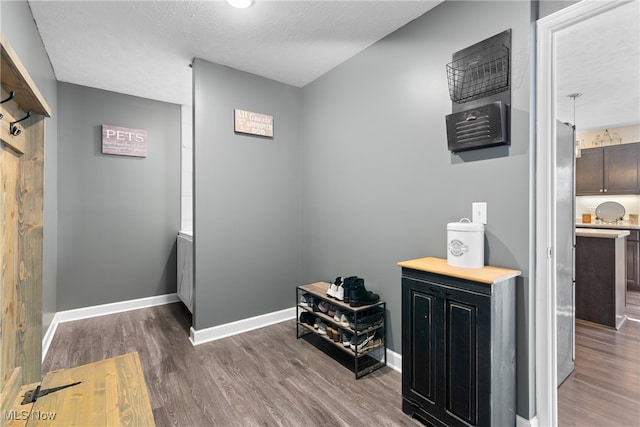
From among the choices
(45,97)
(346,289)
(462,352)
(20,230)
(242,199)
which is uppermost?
(45,97)

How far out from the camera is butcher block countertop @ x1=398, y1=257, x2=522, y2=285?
4.98ft

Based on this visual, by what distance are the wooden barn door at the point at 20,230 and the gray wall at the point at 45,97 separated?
810 mm

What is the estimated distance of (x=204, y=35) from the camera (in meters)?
2.41

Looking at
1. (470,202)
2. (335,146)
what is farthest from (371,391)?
(335,146)

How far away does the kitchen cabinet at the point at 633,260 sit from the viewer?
4582 millimetres

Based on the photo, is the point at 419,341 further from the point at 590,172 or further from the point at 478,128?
the point at 590,172

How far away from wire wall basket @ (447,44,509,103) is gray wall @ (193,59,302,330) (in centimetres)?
189

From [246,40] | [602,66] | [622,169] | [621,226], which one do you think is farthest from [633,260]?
[246,40]

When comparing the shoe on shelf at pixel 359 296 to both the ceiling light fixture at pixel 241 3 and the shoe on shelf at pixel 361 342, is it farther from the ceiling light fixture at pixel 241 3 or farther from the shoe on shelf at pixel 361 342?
the ceiling light fixture at pixel 241 3

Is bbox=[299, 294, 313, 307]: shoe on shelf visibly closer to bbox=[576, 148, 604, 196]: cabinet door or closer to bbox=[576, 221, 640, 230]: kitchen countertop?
bbox=[576, 221, 640, 230]: kitchen countertop

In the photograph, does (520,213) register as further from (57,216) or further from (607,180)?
(607,180)

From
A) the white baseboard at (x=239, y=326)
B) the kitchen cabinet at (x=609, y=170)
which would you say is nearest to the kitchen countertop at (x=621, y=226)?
the kitchen cabinet at (x=609, y=170)

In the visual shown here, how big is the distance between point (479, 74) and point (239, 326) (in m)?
2.88

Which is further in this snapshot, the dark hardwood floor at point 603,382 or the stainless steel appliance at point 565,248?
the stainless steel appliance at point 565,248
